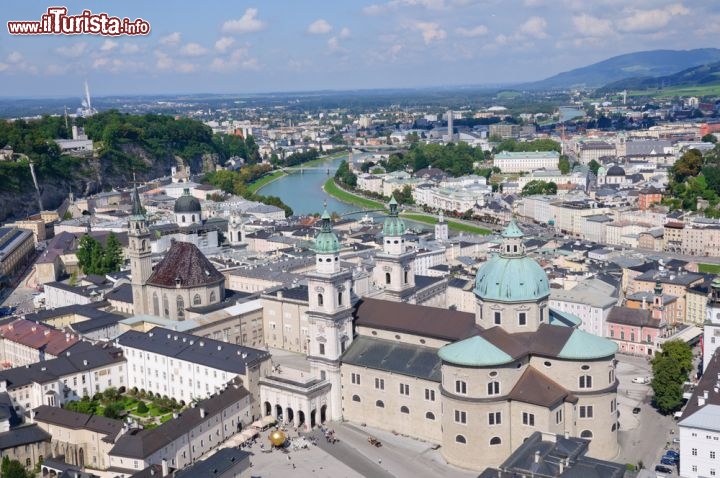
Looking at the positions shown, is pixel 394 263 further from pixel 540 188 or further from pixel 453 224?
pixel 540 188

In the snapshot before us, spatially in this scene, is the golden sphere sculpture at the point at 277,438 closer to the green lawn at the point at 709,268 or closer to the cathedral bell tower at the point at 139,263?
the cathedral bell tower at the point at 139,263

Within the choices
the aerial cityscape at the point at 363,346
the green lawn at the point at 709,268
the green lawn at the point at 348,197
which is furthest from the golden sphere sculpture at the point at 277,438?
the green lawn at the point at 348,197

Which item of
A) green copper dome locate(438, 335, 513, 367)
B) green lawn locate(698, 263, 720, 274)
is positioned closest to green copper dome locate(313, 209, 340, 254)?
green copper dome locate(438, 335, 513, 367)

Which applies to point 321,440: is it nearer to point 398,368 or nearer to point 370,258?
point 398,368

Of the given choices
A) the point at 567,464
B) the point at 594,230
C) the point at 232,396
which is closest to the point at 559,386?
the point at 567,464

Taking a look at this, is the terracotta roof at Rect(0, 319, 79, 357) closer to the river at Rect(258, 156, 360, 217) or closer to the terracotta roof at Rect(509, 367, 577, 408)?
the terracotta roof at Rect(509, 367, 577, 408)

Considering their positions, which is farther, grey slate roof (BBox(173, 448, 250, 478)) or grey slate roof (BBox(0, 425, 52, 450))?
grey slate roof (BBox(0, 425, 52, 450))

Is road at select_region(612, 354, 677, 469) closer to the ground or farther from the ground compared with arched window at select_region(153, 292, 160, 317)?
closer to the ground
